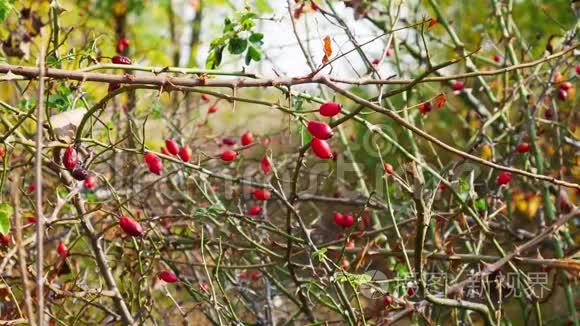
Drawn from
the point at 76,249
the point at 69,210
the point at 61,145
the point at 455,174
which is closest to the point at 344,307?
the point at 61,145

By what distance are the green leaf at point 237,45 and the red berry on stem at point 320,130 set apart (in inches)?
13.7

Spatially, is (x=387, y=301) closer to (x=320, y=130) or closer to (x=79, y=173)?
(x=320, y=130)

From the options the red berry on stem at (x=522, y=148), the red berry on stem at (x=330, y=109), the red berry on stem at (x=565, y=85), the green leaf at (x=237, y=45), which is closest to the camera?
the red berry on stem at (x=330, y=109)

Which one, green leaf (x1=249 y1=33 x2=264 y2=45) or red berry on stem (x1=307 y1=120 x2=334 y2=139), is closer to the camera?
red berry on stem (x1=307 y1=120 x2=334 y2=139)

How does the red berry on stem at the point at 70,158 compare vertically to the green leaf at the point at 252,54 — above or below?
below

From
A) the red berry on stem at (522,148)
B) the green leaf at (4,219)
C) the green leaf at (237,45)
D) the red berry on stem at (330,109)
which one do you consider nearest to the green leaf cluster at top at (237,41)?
the green leaf at (237,45)

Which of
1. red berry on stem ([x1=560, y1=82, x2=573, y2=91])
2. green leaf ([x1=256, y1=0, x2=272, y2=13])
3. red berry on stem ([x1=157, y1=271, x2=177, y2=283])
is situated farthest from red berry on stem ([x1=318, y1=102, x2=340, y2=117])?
red berry on stem ([x1=560, y1=82, x2=573, y2=91])

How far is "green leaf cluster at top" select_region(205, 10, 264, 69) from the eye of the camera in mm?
1815

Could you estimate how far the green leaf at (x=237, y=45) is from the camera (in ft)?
5.99

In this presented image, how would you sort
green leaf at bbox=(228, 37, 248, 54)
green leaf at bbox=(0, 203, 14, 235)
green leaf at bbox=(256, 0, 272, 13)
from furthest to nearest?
1. green leaf at bbox=(256, 0, 272, 13)
2. green leaf at bbox=(228, 37, 248, 54)
3. green leaf at bbox=(0, 203, 14, 235)

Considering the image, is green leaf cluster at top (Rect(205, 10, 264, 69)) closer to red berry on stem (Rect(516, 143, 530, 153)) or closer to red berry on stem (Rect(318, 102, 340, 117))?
red berry on stem (Rect(318, 102, 340, 117))

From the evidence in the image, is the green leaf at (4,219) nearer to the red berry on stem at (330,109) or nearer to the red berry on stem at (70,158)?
the red berry on stem at (70,158)

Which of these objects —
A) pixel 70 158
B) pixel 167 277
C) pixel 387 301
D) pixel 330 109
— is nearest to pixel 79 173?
pixel 70 158

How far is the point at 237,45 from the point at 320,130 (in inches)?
15.6
